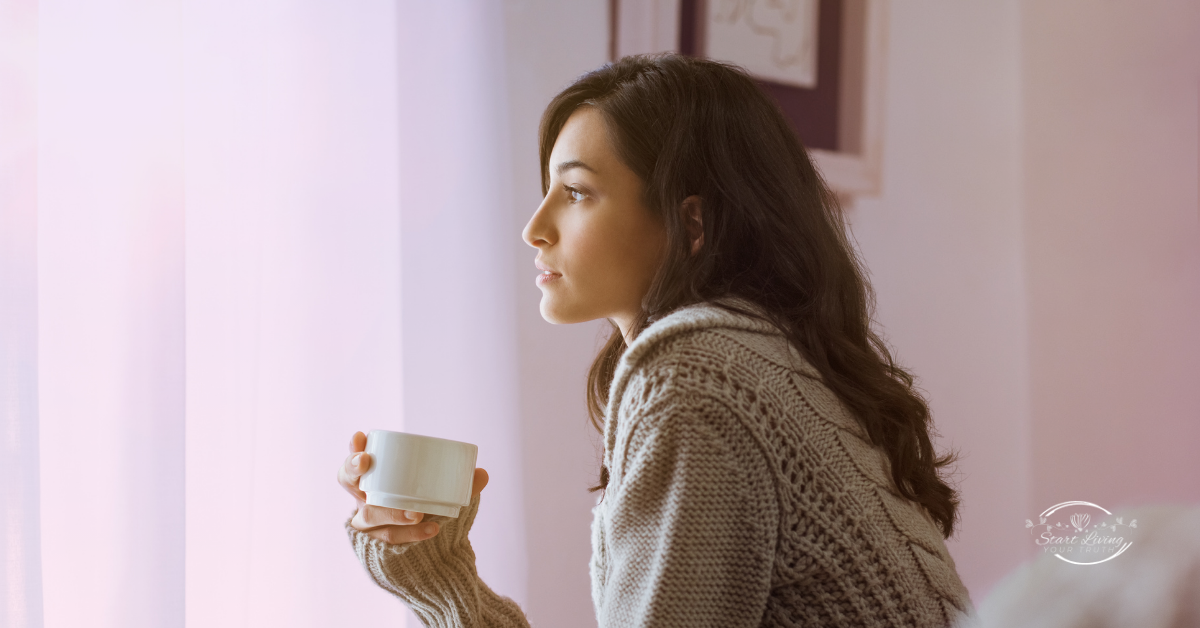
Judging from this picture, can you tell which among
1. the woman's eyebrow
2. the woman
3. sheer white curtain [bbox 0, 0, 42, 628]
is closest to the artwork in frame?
the woman

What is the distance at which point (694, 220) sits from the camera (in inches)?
29.5

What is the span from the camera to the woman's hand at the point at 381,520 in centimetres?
71

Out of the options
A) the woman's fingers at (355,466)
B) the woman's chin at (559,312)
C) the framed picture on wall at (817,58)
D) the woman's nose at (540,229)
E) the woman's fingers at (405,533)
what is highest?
the framed picture on wall at (817,58)

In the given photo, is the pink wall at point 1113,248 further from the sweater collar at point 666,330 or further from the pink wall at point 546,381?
the sweater collar at point 666,330

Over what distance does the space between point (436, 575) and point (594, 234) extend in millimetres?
358

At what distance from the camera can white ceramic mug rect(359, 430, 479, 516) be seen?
65cm

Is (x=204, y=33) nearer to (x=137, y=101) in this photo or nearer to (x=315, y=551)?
(x=137, y=101)

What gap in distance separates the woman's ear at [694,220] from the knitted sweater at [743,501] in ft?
0.38

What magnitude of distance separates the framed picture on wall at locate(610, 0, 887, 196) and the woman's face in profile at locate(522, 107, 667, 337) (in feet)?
2.15

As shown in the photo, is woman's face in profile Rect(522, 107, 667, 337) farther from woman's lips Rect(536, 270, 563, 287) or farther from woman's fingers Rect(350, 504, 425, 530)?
woman's fingers Rect(350, 504, 425, 530)

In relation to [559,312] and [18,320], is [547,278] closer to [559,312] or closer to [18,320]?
[559,312]

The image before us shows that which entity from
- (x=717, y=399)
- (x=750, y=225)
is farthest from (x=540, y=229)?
(x=717, y=399)

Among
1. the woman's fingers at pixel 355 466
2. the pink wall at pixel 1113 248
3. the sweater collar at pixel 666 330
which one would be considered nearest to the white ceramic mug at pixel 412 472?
the woman's fingers at pixel 355 466

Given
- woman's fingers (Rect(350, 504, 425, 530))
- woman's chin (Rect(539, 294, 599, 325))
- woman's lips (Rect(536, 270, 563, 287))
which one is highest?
woman's lips (Rect(536, 270, 563, 287))
